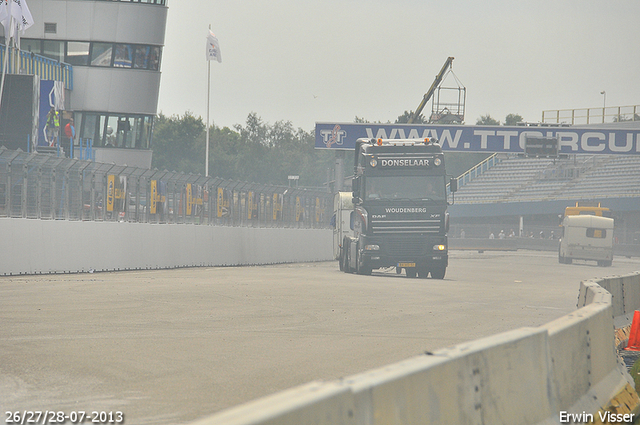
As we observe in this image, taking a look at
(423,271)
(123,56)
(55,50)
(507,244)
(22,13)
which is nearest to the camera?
(423,271)

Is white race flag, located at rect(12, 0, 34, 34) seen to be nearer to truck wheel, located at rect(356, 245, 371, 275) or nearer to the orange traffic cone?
truck wheel, located at rect(356, 245, 371, 275)

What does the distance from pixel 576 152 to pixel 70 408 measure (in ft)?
157

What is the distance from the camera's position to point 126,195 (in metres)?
24.4

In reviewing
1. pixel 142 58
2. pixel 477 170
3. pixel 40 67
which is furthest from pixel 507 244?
pixel 40 67

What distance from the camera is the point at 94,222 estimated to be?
73.8 ft

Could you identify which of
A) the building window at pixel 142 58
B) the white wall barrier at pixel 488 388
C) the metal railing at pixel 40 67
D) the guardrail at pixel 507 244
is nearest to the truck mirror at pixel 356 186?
the white wall barrier at pixel 488 388

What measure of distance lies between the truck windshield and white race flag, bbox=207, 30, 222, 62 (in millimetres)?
31099

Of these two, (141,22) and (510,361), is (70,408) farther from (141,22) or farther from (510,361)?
(141,22)

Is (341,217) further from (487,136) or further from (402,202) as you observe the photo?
(487,136)

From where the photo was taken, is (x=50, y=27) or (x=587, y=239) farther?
(x=587, y=239)

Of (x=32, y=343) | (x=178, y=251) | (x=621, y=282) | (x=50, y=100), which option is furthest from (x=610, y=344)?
(x=50, y=100)

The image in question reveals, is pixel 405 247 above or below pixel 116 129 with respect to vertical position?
below

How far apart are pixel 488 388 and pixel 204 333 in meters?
6.26

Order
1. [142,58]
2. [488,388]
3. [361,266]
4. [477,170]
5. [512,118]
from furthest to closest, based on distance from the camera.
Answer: [512,118] → [477,170] → [142,58] → [361,266] → [488,388]
